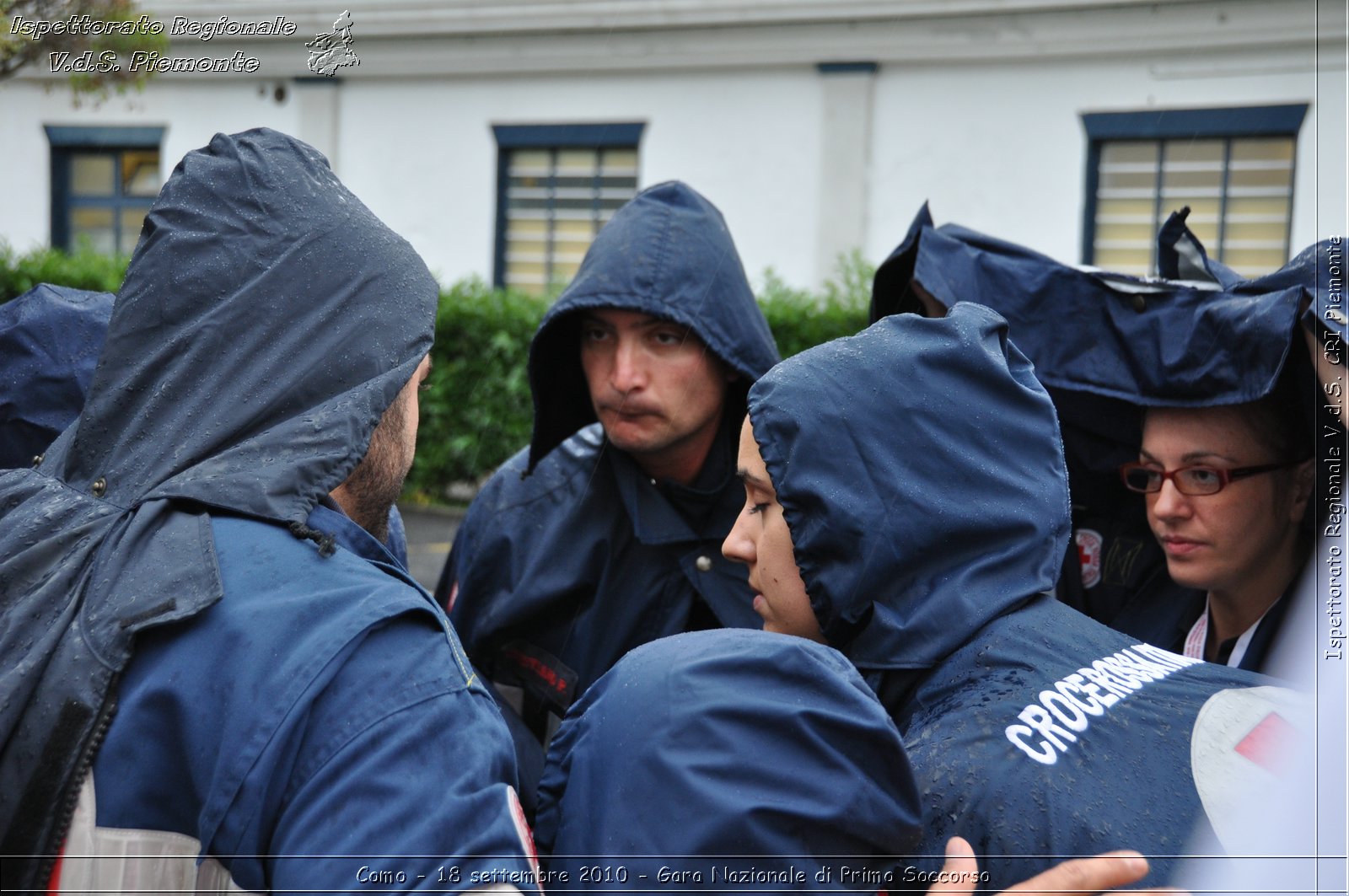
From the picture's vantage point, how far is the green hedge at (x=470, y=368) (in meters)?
9.52

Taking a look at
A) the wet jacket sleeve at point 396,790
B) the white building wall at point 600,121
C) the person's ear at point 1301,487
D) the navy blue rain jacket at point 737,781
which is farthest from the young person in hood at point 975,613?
the white building wall at point 600,121

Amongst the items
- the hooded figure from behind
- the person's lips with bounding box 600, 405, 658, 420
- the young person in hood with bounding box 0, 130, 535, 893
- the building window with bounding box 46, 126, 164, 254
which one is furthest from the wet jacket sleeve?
the building window with bounding box 46, 126, 164, 254

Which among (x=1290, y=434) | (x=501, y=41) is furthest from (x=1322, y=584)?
(x=501, y=41)

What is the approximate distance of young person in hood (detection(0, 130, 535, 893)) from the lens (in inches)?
49.1

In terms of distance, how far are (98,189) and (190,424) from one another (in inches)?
526

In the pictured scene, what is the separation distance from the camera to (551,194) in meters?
11.8

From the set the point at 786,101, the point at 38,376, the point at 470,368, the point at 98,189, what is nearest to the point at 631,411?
the point at 38,376

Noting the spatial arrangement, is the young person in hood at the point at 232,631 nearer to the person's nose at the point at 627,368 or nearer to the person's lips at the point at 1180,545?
the person's nose at the point at 627,368

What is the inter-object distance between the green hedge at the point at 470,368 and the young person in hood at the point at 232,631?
25.3 feet

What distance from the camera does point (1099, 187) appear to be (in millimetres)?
9875

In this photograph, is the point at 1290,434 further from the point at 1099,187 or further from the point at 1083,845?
the point at 1099,187

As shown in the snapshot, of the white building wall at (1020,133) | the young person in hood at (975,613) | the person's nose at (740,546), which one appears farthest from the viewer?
the white building wall at (1020,133)

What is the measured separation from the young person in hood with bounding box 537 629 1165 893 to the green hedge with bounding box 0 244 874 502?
7.99 meters

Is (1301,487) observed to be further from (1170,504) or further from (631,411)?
(631,411)
